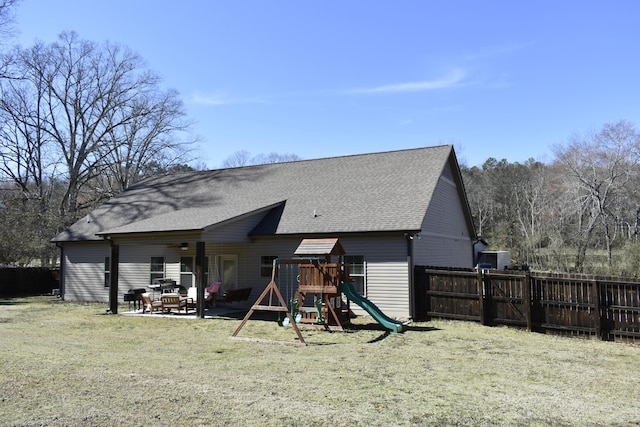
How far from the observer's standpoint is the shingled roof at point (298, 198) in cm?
1543

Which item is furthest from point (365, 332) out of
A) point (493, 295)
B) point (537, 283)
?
point (537, 283)

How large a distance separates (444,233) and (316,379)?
1200 cm

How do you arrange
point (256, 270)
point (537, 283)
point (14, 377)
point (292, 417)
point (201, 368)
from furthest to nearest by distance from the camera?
1. point (256, 270)
2. point (537, 283)
3. point (201, 368)
4. point (14, 377)
5. point (292, 417)

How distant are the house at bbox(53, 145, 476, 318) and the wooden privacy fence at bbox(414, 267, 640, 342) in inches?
36.8

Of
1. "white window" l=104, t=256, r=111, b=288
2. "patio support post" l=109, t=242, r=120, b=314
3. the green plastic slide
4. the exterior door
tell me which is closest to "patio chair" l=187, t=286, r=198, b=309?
the exterior door

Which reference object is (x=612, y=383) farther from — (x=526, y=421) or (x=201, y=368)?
(x=201, y=368)

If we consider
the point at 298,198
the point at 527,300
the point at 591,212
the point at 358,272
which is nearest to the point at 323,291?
the point at 358,272

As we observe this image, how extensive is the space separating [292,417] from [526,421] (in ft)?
8.67

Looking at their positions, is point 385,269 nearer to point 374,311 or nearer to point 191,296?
point 374,311

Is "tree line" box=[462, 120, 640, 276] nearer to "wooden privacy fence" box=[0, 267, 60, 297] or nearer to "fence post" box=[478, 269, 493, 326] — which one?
"fence post" box=[478, 269, 493, 326]

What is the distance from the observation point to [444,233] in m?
18.0

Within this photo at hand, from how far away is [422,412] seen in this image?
5.57 metres

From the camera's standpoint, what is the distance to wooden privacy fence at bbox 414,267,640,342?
35.7 feet

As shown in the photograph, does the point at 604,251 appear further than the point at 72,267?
Yes
